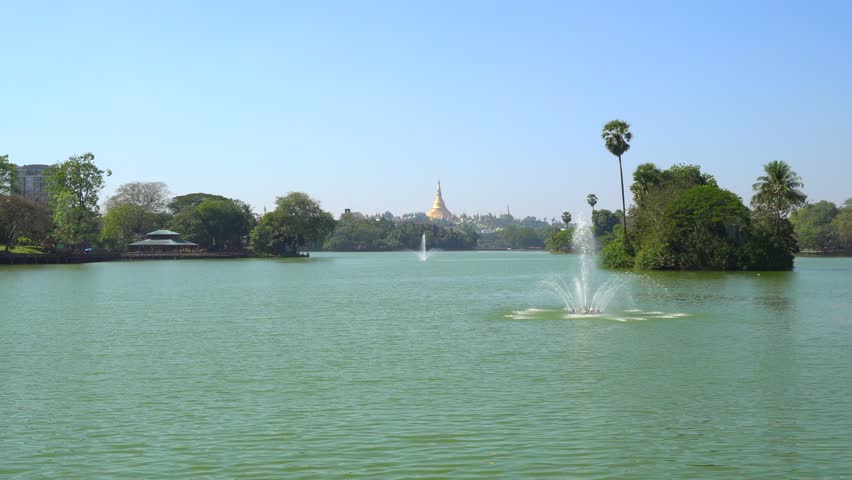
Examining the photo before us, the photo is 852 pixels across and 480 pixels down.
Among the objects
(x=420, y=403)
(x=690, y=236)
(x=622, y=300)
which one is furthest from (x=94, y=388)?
(x=690, y=236)

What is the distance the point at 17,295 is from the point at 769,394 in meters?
47.8

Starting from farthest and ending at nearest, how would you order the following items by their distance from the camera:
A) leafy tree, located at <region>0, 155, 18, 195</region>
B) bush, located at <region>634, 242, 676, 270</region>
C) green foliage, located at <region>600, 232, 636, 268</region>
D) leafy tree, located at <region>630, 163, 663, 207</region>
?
1. leafy tree, located at <region>0, 155, 18, 195</region>
2. leafy tree, located at <region>630, 163, 663, 207</region>
3. green foliage, located at <region>600, 232, 636, 268</region>
4. bush, located at <region>634, 242, 676, 270</region>

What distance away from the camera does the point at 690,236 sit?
274 feet

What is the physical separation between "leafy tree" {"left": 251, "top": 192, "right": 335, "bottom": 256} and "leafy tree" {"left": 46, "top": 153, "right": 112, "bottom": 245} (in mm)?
31942

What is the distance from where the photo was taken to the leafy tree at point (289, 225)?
530 ft

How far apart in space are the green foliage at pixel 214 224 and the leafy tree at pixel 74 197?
64.3 feet

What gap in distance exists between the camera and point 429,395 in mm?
17844

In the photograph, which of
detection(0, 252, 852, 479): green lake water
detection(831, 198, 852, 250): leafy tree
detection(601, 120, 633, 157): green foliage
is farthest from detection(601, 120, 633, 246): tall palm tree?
detection(831, 198, 852, 250): leafy tree

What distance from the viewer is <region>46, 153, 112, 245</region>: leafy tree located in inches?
5118

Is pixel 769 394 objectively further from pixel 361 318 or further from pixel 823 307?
pixel 823 307

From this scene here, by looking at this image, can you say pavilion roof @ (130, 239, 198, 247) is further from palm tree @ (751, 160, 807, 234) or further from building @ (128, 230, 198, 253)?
palm tree @ (751, 160, 807, 234)

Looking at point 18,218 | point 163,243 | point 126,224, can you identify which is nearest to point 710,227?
point 18,218

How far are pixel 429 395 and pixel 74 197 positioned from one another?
129m

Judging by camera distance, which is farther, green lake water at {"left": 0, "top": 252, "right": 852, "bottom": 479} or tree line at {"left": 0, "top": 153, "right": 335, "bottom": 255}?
tree line at {"left": 0, "top": 153, "right": 335, "bottom": 255}
